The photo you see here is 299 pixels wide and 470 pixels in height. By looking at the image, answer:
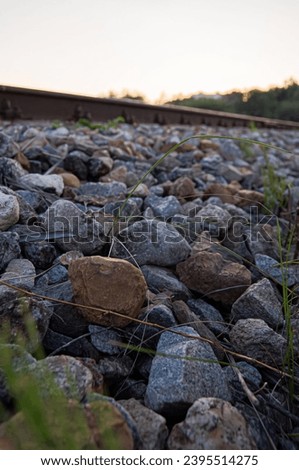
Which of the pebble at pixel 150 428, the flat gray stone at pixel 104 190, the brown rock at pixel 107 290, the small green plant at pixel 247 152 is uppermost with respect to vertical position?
the small green plant at pixel 247 152

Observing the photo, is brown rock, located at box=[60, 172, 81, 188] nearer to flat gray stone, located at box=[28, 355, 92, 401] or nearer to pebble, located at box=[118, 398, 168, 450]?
flat gray stone, located at box=[28, 355, 92, 401]

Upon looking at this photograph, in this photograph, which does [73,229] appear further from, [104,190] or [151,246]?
[104,190]

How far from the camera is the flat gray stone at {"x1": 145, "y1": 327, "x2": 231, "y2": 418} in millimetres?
1049

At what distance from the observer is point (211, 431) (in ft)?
3.04

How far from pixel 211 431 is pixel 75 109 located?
16.3 feet

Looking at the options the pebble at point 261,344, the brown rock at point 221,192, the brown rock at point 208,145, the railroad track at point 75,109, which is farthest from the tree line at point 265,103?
the pebble at point 261,344

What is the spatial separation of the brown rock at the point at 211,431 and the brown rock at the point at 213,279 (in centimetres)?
66

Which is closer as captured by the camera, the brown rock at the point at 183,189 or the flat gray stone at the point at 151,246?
the flat gray stone at the point at 151,246

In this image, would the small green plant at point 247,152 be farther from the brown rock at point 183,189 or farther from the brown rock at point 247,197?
the brown rock at point 183,189

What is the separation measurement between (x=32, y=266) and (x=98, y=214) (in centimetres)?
52

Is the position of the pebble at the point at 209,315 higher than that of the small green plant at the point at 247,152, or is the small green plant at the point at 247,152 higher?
the small green plant at the point at 247,152

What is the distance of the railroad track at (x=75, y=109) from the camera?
461 centimetres

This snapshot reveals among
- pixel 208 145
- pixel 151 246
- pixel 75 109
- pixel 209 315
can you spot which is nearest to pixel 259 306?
pixel 209 315
